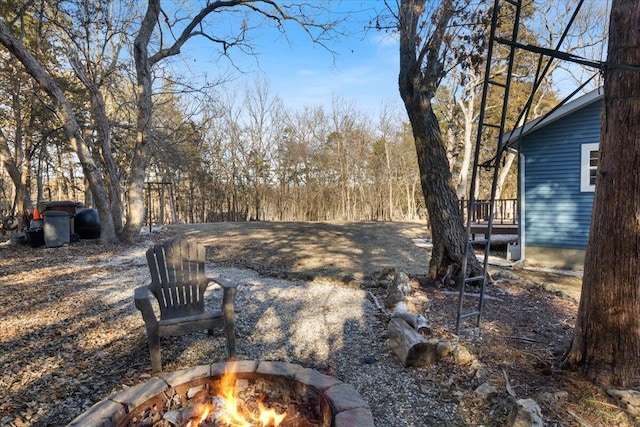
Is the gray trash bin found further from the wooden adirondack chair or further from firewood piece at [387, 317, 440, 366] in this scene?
firewood piece at [387, 317, 440, 366]

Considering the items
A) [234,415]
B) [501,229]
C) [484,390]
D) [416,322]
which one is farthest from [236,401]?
[501,229]

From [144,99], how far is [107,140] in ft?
5.74

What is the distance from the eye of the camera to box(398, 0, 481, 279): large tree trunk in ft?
15.5

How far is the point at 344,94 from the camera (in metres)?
18.5

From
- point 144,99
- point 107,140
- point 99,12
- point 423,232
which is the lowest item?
point 423,232

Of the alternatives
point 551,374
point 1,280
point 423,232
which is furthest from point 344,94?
point 551,374

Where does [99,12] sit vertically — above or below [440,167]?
above

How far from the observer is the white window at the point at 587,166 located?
300 inches

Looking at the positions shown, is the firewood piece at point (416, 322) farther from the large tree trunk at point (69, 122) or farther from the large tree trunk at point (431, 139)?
the large tree trunk at point (69, 122)

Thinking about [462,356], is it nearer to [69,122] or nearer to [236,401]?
[236,401]

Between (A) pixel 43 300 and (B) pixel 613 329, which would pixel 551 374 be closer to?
(B) pixel 613 329

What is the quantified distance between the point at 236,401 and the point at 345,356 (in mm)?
1160

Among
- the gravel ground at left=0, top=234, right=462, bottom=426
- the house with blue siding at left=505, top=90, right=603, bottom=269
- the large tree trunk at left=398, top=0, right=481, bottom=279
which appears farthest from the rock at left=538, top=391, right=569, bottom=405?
the house with blue siding at left=505, top=90, right=603, bottom=269

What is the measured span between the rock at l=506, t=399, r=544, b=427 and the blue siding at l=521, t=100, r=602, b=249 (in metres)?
7.37
